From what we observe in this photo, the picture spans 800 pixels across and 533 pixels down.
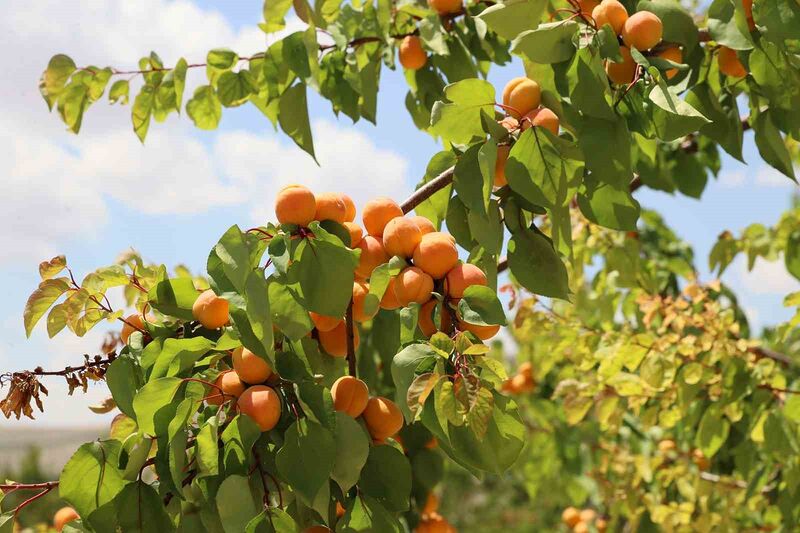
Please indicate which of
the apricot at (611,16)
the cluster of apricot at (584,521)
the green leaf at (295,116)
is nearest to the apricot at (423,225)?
the apricot at (611,16)

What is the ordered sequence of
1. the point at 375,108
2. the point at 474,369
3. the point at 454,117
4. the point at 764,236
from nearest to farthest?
the point at 474,369 < the point at 454,117 < the point at 375,108 < the point at 764,236

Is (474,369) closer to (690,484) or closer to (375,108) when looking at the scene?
(375,108)

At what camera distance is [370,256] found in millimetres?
720

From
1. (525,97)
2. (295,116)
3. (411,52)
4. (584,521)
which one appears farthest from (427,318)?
(584,521)

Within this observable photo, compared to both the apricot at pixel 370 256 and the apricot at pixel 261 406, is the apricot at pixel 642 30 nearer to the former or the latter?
the apricot at pixel 370 256

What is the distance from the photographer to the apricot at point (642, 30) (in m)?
0.81

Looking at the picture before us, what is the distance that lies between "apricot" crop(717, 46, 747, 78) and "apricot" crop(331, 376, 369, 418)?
0.61m

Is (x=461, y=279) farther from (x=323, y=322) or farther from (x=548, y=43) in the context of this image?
(x=548, y=43)

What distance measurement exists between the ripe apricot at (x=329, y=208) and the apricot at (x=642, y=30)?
1.11 ft

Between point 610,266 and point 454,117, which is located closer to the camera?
point 454,117

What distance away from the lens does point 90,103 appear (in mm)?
1275

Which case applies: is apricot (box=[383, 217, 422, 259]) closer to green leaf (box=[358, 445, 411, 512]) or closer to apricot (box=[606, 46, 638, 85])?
green leaf (box=[358, 445, 411, 512])

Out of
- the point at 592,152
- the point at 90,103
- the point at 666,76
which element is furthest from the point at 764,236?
the point at 90,103

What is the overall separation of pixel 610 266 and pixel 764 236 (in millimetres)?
309
